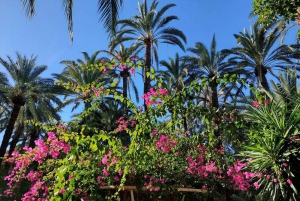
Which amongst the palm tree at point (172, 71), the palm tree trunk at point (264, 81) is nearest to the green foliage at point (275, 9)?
the palm tree trunk at point (264, 81)

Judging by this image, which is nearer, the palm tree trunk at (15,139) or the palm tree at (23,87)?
the palm tree at (23,87)

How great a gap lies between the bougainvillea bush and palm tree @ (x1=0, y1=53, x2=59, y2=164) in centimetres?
1067

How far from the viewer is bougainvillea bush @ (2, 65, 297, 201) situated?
3.32m

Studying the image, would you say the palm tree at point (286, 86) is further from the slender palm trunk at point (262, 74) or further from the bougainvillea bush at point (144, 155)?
the bougainvillea bush at point (144, 155)

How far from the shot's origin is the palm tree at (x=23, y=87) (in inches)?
637

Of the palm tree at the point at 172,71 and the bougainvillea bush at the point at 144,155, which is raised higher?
the palm tree at the point at 172,71

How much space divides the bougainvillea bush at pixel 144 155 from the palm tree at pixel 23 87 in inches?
420

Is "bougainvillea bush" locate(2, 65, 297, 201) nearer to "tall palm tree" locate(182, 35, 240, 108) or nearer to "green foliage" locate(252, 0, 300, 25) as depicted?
"green foliage" locate(252, 0, 300, 25)

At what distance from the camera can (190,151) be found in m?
7.02

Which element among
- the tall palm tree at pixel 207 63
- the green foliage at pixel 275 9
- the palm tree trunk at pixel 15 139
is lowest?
the palm tree trunk at pixel 15 139

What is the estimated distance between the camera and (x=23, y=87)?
54.7 ft

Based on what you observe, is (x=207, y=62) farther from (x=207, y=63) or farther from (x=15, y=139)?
(x=15, y=139)

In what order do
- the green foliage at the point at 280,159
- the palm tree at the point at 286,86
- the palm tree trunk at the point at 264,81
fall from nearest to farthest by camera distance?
the green foliage at the point at 280,159 < the palm tree at the point at 286,86 < the palm tree trunk at the point at 264,81

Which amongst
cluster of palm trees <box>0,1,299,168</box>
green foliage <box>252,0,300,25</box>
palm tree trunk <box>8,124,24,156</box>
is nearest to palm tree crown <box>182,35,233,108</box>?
cluster of palm trees <box>0,1,299,168</box>
